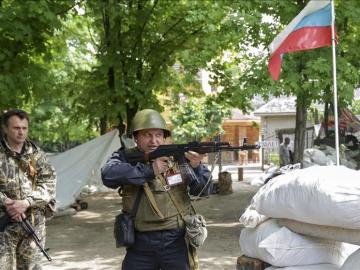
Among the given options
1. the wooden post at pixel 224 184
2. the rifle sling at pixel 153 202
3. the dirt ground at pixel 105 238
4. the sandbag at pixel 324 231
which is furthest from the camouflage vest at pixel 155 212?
the wooden post at pixel 224 184

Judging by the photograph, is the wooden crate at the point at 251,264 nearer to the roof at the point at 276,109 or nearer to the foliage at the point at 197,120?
the roof at the point at 276,109

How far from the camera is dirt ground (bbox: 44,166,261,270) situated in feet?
21.0

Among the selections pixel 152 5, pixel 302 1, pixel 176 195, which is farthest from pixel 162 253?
pixel 152 5

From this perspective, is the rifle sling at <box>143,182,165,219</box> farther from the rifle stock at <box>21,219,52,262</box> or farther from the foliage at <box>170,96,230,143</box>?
the foliage at <box>170,96,230,143</box>

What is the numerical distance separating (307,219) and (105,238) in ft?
18.1

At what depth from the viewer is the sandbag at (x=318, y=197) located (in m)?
2.70

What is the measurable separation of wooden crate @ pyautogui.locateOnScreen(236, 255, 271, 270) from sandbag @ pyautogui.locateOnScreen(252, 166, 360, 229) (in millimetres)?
304

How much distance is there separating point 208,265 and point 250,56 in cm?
437

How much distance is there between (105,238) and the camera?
7.96 meters

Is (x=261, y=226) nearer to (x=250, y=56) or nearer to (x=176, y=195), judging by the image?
(x=176, y=195)

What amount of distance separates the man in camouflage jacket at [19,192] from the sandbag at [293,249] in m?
1.63

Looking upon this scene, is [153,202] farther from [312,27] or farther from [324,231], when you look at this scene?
[312,27]

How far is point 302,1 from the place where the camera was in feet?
28.2

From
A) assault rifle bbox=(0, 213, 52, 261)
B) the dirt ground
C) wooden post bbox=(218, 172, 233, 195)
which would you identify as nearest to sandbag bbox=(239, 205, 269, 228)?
assault rifle bbox=(0, 213, 52, 261)
